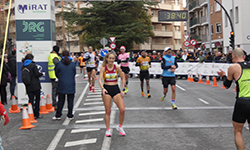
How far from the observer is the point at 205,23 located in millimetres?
57781

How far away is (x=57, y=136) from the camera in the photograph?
795 centimetres

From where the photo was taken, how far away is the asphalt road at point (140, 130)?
7018 millimetres

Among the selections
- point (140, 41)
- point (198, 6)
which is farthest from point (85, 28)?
point (198, 6)

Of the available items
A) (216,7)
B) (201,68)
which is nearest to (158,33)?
(216,7)

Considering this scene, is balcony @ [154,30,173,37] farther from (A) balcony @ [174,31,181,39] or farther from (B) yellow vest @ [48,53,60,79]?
(B) yellow vest @ [48,53,60,79]

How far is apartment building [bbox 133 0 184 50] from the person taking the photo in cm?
7519

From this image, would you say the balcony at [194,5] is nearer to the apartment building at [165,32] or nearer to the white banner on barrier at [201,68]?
the apartment building at [165,32]

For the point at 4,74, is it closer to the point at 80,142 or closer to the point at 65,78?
the point at 65,78

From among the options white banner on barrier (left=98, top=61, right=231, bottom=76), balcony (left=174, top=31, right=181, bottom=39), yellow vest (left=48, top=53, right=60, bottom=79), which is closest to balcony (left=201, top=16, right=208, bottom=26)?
balcony (left=174, top=31, right=181, bottom=39)

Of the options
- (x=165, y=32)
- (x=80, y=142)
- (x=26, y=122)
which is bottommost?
(x=80, y=142)

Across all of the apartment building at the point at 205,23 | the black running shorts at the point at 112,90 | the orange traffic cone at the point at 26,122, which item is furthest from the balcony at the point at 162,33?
the black running shorts at the point at 112,90

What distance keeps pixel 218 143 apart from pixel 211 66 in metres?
17.2

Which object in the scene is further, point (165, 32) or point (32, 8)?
point (165, 32)

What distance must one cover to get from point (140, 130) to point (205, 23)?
51.9 metres
